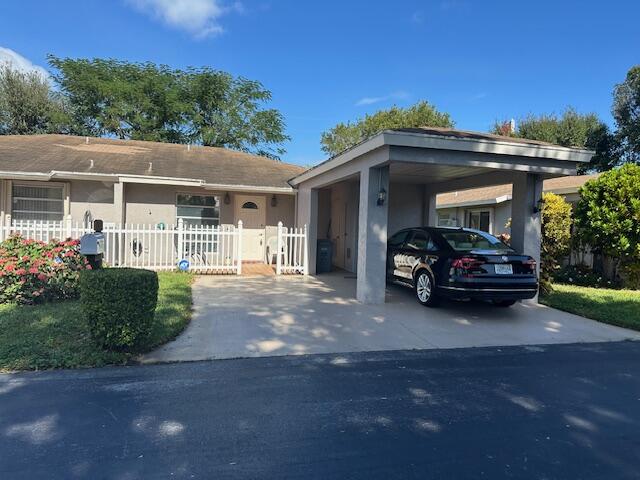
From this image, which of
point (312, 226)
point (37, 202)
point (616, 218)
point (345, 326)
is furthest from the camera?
point (37, 202)

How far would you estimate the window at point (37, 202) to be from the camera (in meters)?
12.9

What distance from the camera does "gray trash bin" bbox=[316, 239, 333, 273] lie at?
43.2 ft

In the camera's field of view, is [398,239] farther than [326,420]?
Yes

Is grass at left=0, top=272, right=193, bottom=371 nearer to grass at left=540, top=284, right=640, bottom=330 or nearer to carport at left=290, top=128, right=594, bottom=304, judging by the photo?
carport at left=290, top=128, right=594, bottom=304

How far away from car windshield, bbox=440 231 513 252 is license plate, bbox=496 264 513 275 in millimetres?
587

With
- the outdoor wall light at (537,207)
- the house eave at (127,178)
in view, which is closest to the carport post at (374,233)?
the outdoor wall light at (537,207)

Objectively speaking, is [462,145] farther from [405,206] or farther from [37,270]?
[37,270]

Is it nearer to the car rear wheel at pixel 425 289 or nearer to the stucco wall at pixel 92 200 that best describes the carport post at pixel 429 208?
the car rear wheel at pixel 425 289

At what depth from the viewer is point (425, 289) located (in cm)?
817

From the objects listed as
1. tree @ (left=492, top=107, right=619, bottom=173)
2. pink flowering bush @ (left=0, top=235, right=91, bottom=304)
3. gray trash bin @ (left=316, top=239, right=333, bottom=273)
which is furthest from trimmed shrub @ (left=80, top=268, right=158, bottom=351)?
tree @ (left=492, top=107, right=619, bottom=173)

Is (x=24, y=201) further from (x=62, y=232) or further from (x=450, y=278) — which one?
(x=450, y=278)

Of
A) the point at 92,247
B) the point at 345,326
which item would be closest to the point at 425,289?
the point at 345,326

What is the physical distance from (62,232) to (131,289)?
25.0ft

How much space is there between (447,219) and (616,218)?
491 inches
